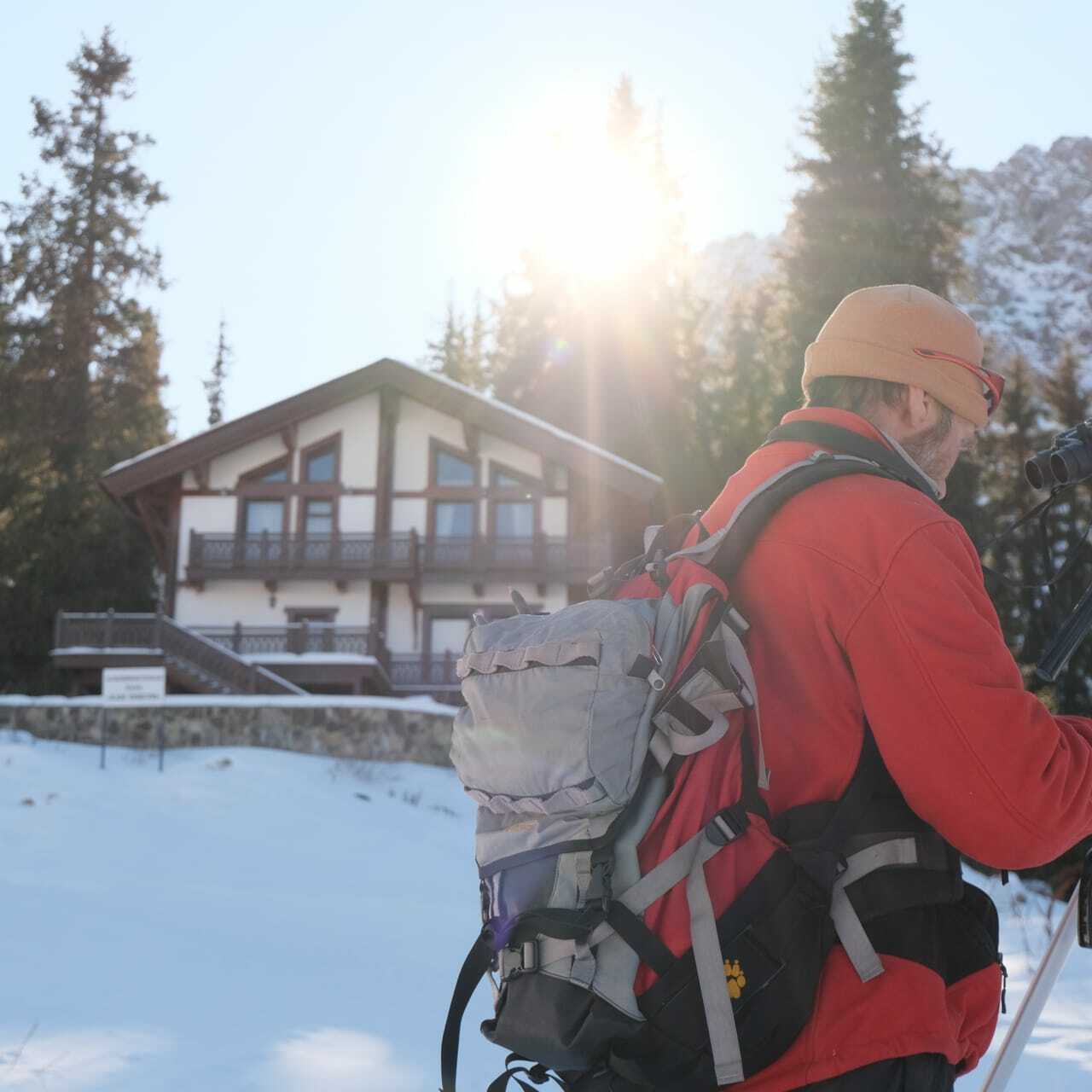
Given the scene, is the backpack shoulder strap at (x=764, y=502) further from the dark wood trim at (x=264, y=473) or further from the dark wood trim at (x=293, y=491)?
the dark wood trim at (x=264, y=473)

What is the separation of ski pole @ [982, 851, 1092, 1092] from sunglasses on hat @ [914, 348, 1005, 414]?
80cm

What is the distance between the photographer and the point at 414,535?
27.3 meters

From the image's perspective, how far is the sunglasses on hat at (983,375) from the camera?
2.08 metres

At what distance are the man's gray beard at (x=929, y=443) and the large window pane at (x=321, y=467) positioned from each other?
27060 mm

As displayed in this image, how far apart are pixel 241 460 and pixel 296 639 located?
5022mm

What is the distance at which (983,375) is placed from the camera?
213cm

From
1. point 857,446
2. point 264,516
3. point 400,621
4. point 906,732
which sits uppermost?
point 264,516

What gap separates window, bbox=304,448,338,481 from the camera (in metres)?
28.6

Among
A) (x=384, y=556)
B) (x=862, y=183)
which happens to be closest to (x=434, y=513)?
(x=384, y=556)

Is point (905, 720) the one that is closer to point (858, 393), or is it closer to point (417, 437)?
point (858, 393)

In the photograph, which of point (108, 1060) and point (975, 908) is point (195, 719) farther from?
point (975, 908)

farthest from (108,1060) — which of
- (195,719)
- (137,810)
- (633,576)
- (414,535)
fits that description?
(414,535)

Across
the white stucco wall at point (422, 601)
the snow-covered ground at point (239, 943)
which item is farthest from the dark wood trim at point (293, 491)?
the snow-covered ground at point (239, 943)

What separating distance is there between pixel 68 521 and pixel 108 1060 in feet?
98.0
